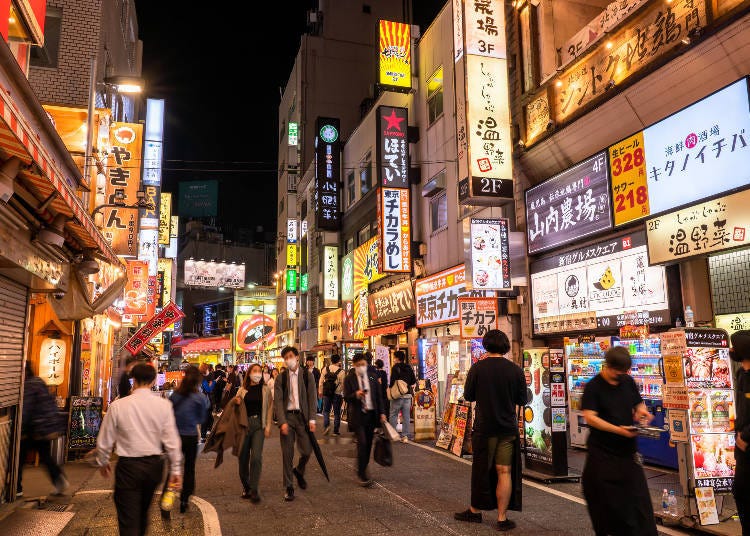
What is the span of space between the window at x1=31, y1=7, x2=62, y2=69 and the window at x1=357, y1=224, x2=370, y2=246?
1436cm

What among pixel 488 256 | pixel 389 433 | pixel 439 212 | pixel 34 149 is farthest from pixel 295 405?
pixel 439 212

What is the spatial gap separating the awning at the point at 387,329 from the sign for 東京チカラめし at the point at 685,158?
1077cm

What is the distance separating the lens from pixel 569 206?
13.1 m

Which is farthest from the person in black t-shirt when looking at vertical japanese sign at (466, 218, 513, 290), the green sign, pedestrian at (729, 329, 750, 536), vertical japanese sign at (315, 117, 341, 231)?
the green sign

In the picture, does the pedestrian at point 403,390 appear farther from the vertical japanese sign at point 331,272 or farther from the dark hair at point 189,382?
the vertical japanese sign at point 331,272

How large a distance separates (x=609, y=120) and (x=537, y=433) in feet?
21.0

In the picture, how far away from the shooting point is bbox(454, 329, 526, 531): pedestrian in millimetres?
6320

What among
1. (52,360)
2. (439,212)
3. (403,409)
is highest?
(439,212)

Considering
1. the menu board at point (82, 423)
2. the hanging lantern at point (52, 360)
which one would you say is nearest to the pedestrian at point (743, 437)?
the menu board at point (82, 423)

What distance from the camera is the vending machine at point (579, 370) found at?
1165cm

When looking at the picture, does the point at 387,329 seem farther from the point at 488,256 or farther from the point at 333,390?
the point at 488,256

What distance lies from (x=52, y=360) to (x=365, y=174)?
659 inches

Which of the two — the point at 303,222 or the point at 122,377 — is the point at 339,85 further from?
the point at 122,377

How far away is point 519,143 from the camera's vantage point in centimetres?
1487
